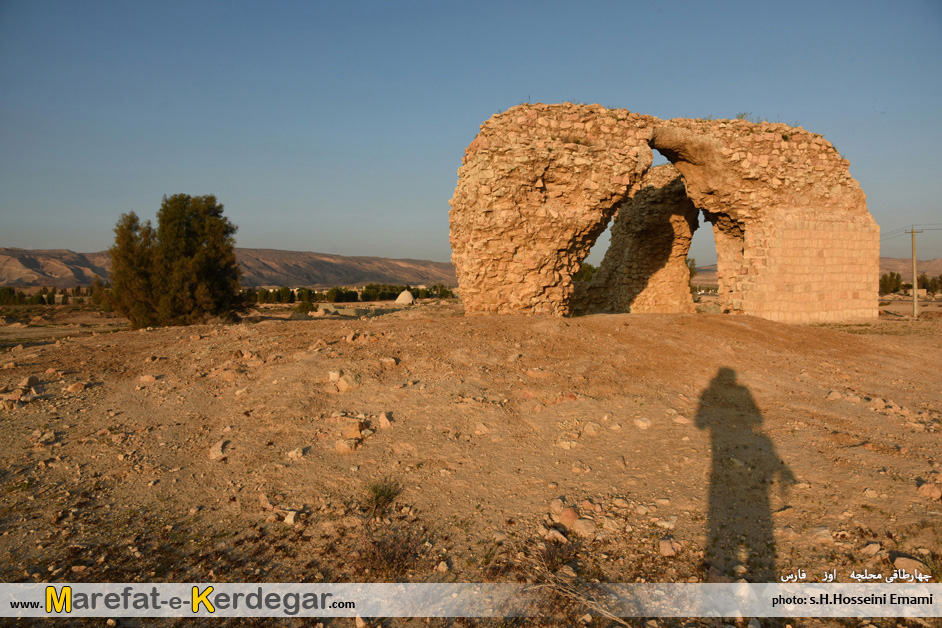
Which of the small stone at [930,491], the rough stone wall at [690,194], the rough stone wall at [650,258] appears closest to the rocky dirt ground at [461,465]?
the small stone at [930,491]

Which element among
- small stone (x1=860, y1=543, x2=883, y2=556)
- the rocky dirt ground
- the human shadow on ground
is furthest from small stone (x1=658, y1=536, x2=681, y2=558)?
small stone (x1=860, y1=543, x2=883, y2=556)

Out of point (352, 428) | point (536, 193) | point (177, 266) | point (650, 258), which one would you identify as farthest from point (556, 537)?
point (177, 266)

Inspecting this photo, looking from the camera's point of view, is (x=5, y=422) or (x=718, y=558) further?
(x=5, y=422)

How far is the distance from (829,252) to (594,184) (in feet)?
22.4

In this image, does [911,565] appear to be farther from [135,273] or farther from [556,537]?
[135,273]

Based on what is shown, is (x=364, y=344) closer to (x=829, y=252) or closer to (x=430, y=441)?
(x=430, y=441)

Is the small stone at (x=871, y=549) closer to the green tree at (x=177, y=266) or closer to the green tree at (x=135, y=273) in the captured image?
the green tree at (x=177, y=266)

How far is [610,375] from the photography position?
5820 millimetres

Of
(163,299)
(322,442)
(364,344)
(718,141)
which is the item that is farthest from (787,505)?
(163,299)

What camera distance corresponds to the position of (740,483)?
3648 millimetres

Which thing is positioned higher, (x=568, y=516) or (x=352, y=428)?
(x=352, y=428)

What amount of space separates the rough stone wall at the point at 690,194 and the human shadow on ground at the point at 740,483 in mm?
5337

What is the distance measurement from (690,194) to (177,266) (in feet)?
56.0

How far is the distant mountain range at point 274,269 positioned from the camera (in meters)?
87.6
